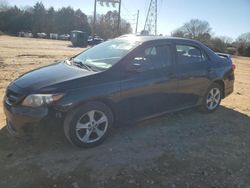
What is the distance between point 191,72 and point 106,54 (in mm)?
1682

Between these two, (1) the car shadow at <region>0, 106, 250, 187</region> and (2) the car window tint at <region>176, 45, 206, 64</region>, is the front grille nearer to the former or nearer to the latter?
(1) the car shadow at <region>0, 106, 250, 187</region>

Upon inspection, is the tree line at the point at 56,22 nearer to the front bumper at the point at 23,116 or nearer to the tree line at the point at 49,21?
the tree line at the point at 49,21

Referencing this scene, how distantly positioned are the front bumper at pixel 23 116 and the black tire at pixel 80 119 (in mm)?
340

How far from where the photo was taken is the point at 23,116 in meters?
3.38

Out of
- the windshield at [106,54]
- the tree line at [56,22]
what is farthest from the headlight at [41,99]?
the tree line at [56,22]

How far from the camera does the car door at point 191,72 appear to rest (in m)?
4.80

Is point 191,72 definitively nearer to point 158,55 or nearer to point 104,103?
point 158,55

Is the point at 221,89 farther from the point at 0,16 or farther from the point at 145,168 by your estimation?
the point at 0,16

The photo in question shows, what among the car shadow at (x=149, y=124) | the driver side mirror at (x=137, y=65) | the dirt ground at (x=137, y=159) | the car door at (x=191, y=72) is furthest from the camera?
the car door at (x=191, y=72)

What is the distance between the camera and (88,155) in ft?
12.0

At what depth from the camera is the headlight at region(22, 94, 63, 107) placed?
11.0 feet

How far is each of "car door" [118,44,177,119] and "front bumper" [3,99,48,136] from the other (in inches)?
47.8

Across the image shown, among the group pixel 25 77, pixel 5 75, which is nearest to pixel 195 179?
pixel 25 77

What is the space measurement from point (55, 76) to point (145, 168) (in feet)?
5.87
